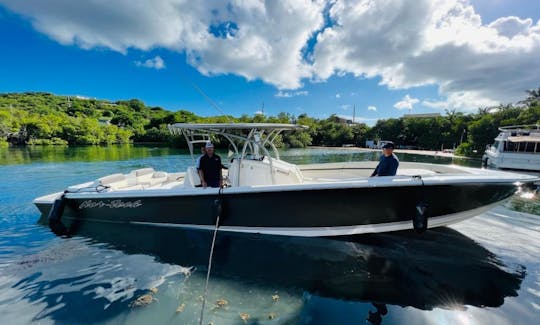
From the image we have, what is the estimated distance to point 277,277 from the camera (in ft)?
12.1

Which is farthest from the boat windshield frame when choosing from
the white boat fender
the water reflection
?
the water reflection

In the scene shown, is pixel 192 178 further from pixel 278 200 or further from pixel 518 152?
pixel 518 152

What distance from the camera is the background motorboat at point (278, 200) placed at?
4.02m

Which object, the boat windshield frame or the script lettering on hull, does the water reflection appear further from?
the boat windshield frame

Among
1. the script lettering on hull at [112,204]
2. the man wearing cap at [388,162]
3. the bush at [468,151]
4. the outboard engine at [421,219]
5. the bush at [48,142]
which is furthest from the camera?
the bush at [48,142]

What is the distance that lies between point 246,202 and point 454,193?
3.64 m

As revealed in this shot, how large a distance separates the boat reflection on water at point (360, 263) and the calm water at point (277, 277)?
19 mm

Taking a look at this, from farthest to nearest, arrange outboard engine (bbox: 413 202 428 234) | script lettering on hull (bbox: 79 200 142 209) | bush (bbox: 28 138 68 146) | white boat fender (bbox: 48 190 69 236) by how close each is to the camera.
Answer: bush (bbox: 28 138 68 146)
white boat fender (bbox: 48 190 69 236)
script lettering on hull (bbox: 79 200 142 209)
outboard engine (bbox: 413 202 428 234)

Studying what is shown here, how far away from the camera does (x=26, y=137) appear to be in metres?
44.0

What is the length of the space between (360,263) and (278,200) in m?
1.72

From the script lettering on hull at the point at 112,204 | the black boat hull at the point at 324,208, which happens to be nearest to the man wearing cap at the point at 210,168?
the black boat hull at the point at 324,208

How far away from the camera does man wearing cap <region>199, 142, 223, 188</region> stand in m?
4.99

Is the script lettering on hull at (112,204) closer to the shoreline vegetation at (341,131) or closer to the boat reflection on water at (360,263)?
A: the boat reflection on water at (360,263)

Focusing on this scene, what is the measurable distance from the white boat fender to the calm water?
19cm
